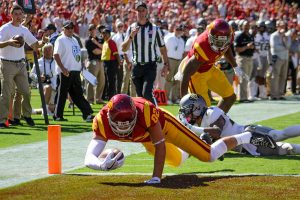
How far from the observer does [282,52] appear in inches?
939

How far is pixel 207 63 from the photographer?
39.7 ft

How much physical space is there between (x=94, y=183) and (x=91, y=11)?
2162cm

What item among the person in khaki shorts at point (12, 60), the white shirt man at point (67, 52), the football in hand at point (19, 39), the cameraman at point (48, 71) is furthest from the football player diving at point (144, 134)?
the cameraman at point (48, 71)

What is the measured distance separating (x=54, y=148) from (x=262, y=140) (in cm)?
275

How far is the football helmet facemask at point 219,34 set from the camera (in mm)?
11695

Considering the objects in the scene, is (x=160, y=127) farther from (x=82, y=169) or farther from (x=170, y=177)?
(x=82, y=169)

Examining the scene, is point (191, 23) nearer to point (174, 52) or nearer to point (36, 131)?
point (174, 52)

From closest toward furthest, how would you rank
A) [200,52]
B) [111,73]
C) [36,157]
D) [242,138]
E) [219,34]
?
[242,138] → [36,157] → [219,34] → [200,52] → [111,73]

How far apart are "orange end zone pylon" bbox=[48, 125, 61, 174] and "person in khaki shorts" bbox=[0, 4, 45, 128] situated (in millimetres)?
5362

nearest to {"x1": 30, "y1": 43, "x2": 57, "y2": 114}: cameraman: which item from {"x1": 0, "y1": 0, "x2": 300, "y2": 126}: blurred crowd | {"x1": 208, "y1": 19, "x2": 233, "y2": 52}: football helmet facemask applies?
{"x1": 0, "y1": 0, "x2": 300, "y2": 126}: blurred crowd

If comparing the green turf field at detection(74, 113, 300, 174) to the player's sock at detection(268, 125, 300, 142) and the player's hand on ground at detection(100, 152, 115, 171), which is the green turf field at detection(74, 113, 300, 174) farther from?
the player's hand on ground at detection(100, 152, 115, 171)

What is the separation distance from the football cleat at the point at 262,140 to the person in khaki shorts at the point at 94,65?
10682mm

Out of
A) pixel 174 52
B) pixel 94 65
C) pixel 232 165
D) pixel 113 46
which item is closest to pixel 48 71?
pixel 113 46

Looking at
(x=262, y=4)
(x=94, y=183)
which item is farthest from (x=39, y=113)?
(x=262, y=4)
